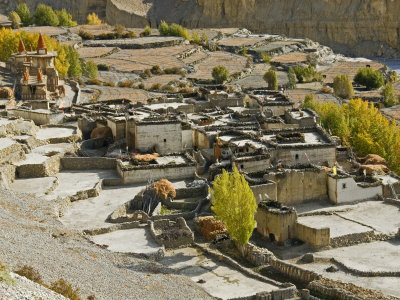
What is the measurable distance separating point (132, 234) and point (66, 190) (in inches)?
277

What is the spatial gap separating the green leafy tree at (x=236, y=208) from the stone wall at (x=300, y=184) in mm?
5331

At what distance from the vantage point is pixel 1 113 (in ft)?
172

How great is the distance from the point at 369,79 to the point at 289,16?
5282 centimetres

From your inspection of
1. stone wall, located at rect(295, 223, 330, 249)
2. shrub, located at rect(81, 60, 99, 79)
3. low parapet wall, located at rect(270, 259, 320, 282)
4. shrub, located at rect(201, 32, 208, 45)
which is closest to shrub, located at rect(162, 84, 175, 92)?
shrub, located at rect(81, 60, 99, 79)

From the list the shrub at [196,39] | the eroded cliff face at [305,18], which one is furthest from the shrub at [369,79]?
the eroded cliff face at [305,18]

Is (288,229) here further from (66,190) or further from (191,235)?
(66,190)

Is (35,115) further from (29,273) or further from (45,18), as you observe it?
(45,18)

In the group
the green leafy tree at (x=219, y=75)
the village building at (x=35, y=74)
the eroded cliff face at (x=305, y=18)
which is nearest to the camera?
the village building at (x=35, y=74)

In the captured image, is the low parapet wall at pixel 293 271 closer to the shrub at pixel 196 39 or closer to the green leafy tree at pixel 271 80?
the green leafy tree at pixel 271 80

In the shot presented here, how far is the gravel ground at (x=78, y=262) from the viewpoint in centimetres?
2498

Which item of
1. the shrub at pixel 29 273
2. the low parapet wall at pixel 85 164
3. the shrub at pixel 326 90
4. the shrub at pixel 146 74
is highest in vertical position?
the shrub at pixel 29 273

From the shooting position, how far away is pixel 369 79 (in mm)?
91500

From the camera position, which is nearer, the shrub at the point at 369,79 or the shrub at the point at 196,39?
the shrub at the point at 369,79

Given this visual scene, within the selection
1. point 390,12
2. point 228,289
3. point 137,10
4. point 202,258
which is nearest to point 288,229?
point 202,258
